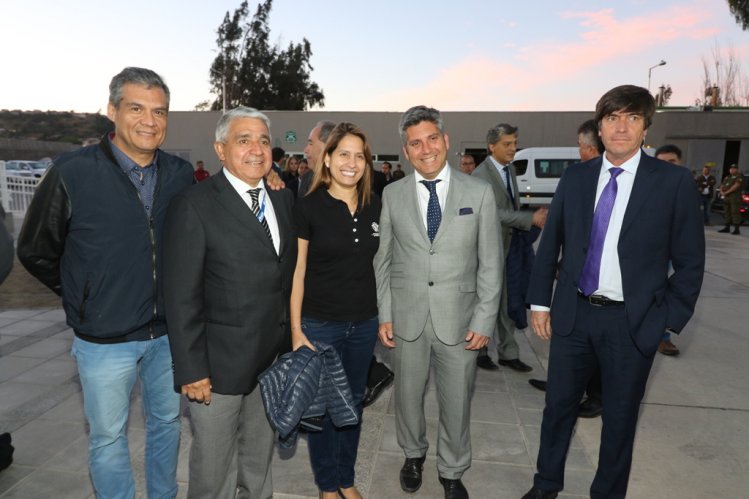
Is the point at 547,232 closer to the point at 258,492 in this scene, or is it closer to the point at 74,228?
the point at 258,492

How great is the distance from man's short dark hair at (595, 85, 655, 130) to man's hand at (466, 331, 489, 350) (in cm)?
130

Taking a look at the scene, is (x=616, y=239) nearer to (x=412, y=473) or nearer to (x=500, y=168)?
(x=412, y=473)

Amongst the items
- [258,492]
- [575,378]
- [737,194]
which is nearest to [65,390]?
[258,492]

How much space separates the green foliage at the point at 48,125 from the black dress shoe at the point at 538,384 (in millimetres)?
112102

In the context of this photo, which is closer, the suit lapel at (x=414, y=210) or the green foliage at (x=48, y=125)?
the suit lapel at (x=414, y=210)

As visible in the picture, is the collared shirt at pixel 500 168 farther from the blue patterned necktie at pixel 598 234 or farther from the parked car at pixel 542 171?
the parked car at pixel 542 171

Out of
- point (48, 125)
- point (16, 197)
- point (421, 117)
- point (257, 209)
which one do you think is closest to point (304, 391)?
point (257, 209)

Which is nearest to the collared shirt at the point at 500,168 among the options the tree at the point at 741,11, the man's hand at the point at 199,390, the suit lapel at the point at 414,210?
the suit lapel at the point at 414,210

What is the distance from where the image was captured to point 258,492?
7.82 feet

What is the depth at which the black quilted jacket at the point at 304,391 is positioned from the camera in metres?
2.12

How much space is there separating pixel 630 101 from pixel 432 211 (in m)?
1.10

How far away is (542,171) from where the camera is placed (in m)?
22.0

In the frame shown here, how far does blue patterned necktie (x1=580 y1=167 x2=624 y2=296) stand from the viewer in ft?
7.98

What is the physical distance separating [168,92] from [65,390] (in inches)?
122
